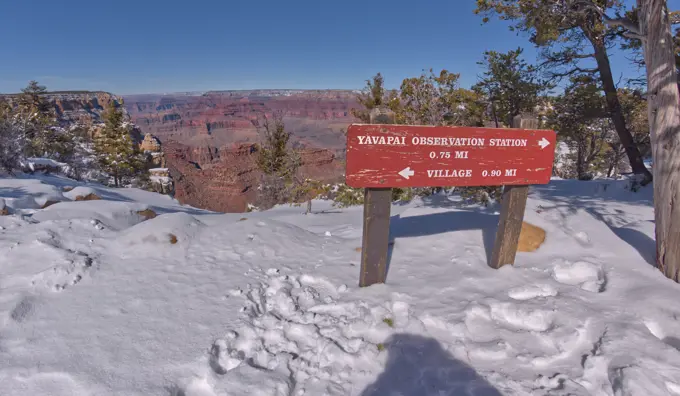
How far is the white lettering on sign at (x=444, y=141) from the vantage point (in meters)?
3.43

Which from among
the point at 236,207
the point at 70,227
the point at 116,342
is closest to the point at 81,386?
the point at 116,342

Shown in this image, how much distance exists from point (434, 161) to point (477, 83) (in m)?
10.8

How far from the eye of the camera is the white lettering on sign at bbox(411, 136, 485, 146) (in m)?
3.43

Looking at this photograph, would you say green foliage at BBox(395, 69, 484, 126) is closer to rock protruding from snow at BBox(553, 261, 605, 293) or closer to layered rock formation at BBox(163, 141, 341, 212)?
rock protruding from snow at BBox(553, 261, 605, 293)

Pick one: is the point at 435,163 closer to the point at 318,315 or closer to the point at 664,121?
the point at 318,315

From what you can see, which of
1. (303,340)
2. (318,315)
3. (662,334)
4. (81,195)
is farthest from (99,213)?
(662,334)

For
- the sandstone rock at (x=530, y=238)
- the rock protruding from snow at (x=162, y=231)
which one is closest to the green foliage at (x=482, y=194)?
the sandstone rock at (x=530, y=238)

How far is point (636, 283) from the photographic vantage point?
147 inches

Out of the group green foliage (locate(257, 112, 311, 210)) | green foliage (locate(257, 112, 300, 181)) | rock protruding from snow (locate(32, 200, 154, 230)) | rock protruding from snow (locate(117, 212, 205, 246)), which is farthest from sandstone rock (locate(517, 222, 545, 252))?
green foliage (locate(257, 112, 300, 181))

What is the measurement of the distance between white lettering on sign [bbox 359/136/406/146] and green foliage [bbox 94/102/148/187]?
3067 cm

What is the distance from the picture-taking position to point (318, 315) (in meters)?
3.31

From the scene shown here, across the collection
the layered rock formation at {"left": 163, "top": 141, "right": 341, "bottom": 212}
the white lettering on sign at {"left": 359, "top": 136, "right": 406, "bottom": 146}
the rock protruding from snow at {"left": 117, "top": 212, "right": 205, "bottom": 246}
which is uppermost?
the white lettering on sign at {"left": 359, "top": 136, "right": 406, "bottom": 146}

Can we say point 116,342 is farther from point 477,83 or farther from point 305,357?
point 477,83

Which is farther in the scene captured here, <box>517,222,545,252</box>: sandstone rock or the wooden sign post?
<box>517,222,545,252</box>: sandstone rock
